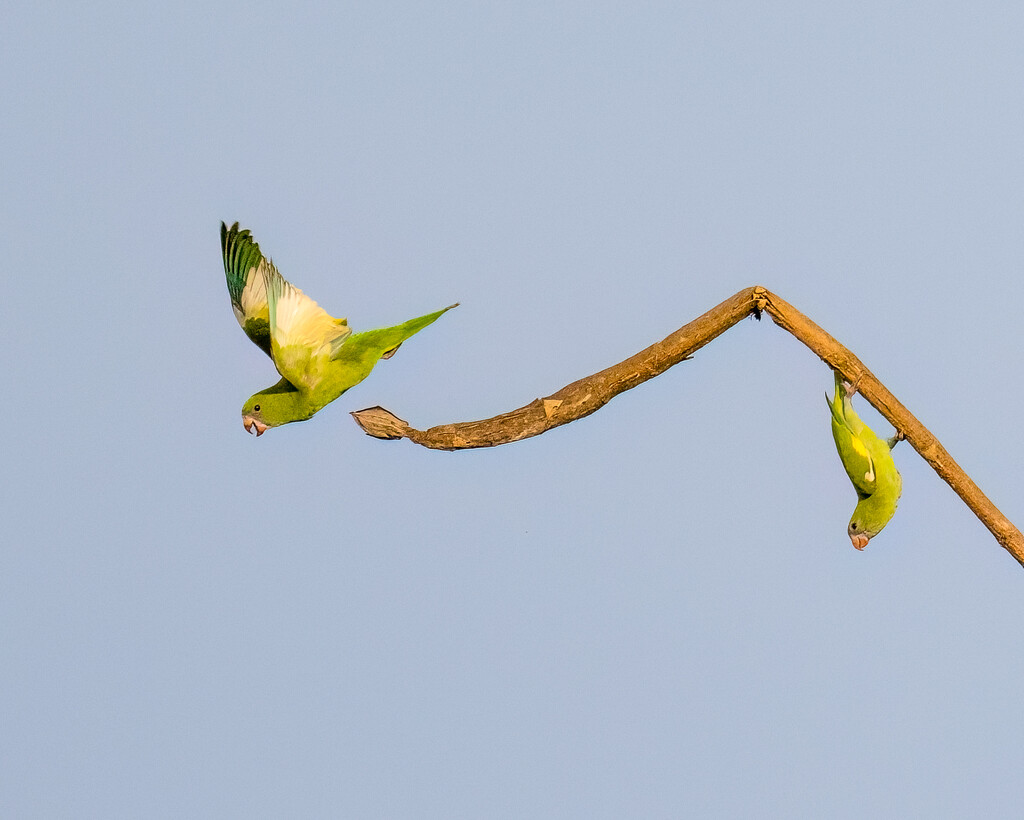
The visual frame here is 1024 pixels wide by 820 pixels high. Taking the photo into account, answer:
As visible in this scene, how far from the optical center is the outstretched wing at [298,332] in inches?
103

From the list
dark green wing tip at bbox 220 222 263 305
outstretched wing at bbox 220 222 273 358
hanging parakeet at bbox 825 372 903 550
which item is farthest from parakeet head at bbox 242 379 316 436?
hanging parakeet at bbox 825 372 903 550

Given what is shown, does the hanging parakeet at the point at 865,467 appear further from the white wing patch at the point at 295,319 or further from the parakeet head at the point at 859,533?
the white wing patch at the point at 295,319

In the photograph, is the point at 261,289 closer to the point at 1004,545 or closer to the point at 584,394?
the point at 584,394

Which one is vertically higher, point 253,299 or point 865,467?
point 253,299

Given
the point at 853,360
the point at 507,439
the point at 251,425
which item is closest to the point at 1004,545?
the point at 853,360

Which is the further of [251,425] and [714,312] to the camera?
[251,425]

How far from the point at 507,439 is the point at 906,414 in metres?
1.15

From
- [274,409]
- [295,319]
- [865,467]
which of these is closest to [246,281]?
[295,319]

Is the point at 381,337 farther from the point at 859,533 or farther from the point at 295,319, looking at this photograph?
the point at 859,533

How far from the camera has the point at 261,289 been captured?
2.78m

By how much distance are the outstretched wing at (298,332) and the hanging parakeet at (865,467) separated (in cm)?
145

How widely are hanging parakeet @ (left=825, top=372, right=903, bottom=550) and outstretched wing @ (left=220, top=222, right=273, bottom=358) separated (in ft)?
5.51

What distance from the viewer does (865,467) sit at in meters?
2.69

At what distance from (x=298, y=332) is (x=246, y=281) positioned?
268 millimetres
